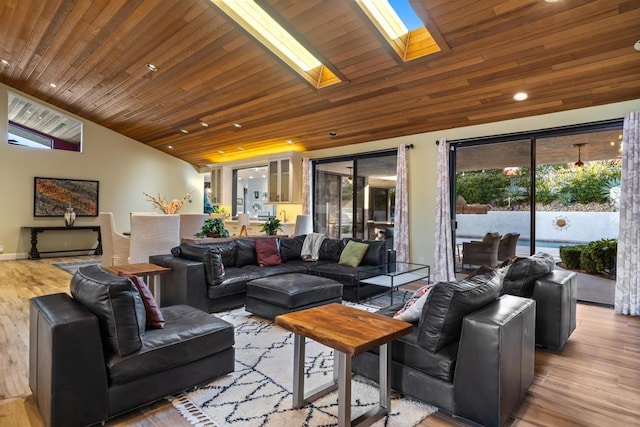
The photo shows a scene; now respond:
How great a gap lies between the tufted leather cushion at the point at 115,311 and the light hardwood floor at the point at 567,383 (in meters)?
0.46

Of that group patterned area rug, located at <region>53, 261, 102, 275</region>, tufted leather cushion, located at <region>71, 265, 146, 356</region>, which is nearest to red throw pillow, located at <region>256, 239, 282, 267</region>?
tufted leather cushion, located at <region>71, 265, 146, 356</region>

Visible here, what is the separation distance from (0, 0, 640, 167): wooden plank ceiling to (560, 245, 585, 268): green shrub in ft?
6.47

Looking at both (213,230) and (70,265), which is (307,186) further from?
(70,265)

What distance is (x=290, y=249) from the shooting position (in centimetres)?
551

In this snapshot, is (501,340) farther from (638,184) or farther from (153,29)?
(153,29)

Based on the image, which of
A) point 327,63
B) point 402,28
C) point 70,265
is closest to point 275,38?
point 327,63

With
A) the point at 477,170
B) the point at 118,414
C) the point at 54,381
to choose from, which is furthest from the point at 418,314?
the point at 477,170

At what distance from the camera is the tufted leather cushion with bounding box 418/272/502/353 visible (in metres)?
2.07

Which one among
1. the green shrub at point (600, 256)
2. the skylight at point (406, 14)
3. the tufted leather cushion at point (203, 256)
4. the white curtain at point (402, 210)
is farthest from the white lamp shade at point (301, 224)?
the green shrub at point (600, 256)

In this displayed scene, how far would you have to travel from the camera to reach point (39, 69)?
22.2 ft

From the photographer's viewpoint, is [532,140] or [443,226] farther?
[443,226]

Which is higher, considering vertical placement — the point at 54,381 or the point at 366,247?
the point at 366,247

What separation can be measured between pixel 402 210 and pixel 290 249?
231cm

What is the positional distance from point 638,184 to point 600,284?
1604 mm
